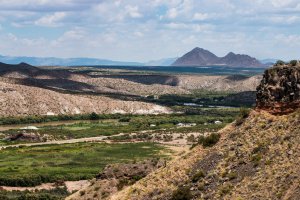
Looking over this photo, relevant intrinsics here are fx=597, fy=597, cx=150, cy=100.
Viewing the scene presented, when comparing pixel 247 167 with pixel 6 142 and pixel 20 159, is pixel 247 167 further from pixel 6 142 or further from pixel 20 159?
pixel 6 142

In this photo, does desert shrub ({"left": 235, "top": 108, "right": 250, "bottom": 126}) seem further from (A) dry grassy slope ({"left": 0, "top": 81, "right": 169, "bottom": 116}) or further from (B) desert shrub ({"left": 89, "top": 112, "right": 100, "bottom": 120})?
(A) dry grassy slope ({"left": 0, "top": 81, "right": 169, "bottom": 116})

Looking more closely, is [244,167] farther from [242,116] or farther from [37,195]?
[37,195]

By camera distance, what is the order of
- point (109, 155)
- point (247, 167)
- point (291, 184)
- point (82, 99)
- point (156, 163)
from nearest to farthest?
point (291, 184)
point (247, 167)
point (156, 163)
point (109, 155)
point (82, 99)

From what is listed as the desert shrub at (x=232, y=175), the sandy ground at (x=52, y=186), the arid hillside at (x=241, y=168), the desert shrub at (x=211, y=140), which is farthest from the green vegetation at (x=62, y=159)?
the desert shrub at (x=232, y=175)

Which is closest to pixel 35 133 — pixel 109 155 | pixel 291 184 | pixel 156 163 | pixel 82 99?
pixel 109 155

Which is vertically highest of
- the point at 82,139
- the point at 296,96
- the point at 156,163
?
the point at 296,96

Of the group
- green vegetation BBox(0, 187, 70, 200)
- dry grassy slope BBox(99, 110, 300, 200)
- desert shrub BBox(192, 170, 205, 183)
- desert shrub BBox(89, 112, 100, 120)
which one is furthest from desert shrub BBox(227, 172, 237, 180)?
desert shrub BBox(89, 112, 100, 120)
